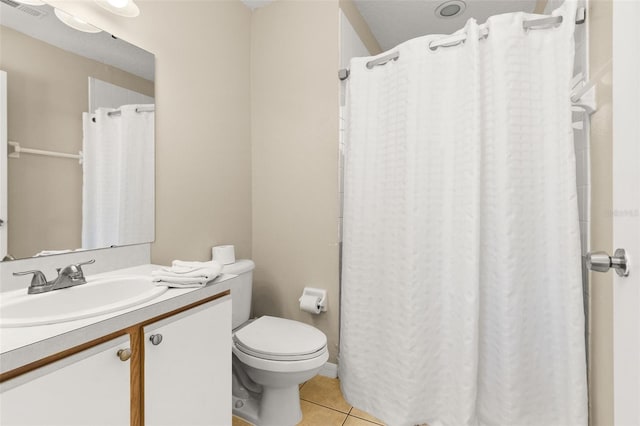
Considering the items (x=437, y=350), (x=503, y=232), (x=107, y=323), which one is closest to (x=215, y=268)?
(x=107, y=323)

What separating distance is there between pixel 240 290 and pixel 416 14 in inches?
85.7

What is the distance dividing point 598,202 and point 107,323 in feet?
5.72

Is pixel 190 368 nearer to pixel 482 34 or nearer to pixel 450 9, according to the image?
pixel 482 34

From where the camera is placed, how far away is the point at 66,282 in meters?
1.07

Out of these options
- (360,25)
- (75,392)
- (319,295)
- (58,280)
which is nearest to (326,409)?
(319,295)

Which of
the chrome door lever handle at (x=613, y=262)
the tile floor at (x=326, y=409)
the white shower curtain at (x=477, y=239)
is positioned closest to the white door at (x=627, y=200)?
the chrome door lever handle at (x=613, y=262)

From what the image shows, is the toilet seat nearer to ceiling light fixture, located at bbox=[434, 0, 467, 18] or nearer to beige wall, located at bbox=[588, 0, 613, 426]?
beige wall, located at bbox=[588, 0, 613, 426]

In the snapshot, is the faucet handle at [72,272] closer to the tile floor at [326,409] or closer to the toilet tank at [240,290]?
the toilet tank at [240,290]

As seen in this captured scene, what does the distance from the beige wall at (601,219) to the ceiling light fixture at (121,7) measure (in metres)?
1.83

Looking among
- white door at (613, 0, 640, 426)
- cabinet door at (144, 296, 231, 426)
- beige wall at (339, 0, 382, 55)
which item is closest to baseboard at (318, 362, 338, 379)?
cabinet door at (144, 296, 231, 426)

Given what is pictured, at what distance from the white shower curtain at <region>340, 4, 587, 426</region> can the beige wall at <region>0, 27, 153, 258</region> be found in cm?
135

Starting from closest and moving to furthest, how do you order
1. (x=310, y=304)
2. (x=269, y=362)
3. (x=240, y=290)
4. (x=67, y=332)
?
1. (x=67, y=332)
2. (x=269, y=362)
3. (x=240, y=290)
4. (x=310, y=304)

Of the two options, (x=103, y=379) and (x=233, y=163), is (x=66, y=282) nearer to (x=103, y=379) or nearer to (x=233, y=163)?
(x=103, y=379)

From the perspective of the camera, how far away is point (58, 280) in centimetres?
106
